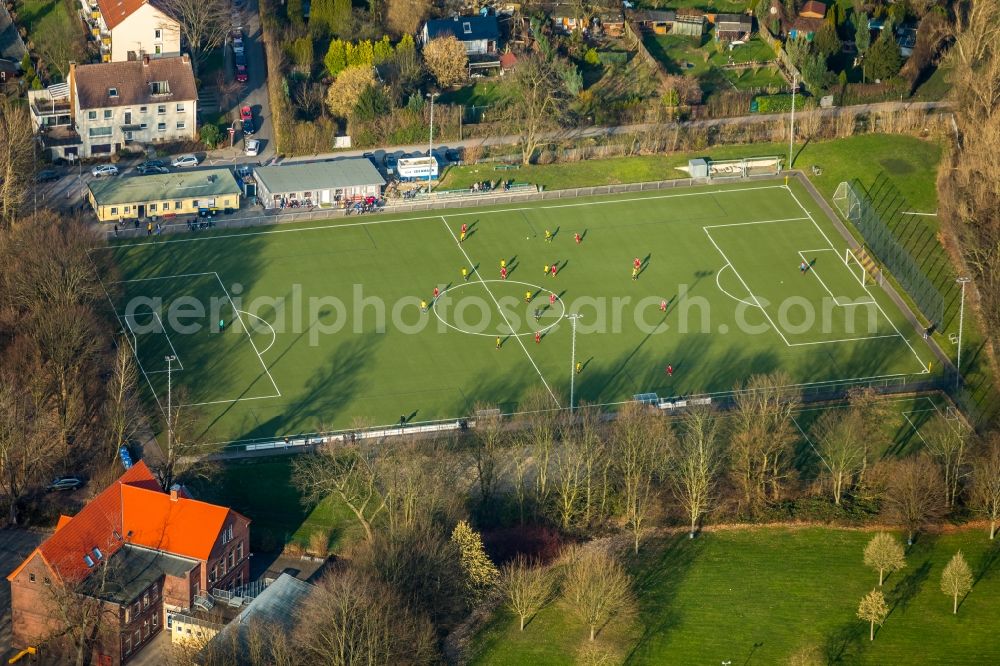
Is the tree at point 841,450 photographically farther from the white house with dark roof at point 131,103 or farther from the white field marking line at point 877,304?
the white house with dark roof at point 131,103

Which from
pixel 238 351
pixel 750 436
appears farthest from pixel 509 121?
pixel 750 436

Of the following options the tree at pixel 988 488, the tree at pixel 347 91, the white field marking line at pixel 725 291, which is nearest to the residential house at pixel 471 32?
the tree at pixel 347 91

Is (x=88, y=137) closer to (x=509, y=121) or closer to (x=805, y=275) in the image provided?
(x=509, y=121)


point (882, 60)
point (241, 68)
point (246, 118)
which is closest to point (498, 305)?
point (246, 118)

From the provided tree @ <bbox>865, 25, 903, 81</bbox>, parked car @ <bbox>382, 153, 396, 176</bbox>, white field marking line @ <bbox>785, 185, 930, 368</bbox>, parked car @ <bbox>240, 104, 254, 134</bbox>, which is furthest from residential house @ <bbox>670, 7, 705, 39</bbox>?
parked car @ <bbox>240, 104, 254, 134</bbox>

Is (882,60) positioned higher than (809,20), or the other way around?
(809,20)

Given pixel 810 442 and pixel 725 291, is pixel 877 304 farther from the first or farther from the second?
pixel 810 442
